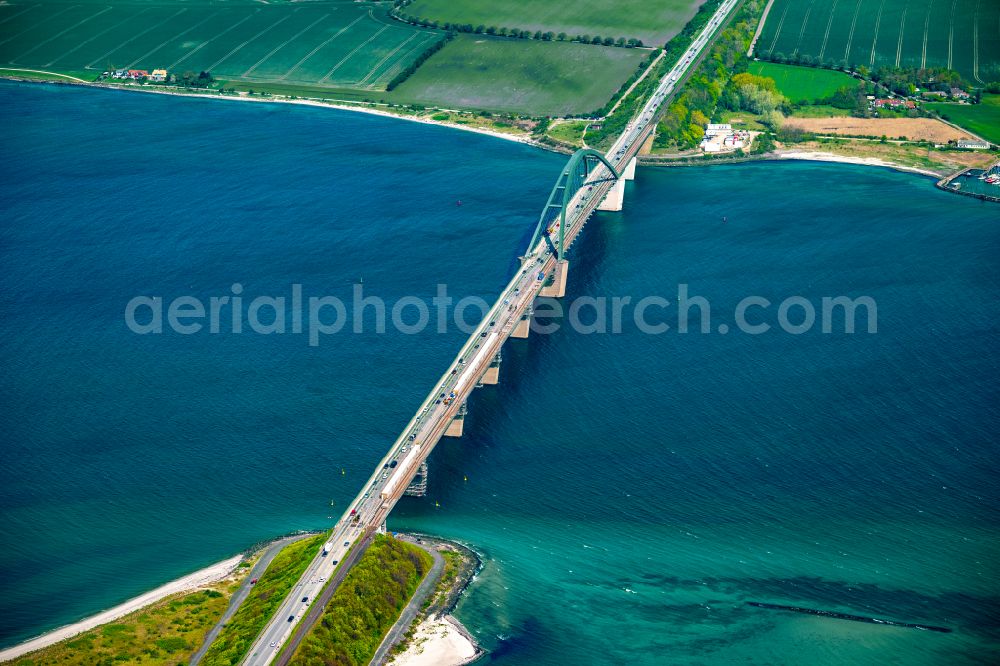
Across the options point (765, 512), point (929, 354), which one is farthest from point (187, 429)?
point (929, 354)

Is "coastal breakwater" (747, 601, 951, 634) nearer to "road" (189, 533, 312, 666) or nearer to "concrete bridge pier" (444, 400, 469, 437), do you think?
"concrete bridge pier" (444, 400, 469, 437)

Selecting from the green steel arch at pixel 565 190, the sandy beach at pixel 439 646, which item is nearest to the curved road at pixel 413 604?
the sandy beach at pixel 439 646

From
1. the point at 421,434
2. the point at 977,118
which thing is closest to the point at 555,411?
the point at 421,434

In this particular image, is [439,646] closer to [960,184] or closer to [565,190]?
[565,190]

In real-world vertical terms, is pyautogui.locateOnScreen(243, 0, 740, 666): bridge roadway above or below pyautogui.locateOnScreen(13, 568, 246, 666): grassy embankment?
above

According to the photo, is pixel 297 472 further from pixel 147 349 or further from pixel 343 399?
pixel 147 349

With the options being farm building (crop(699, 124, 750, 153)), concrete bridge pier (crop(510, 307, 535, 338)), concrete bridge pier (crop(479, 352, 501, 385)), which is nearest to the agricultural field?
farm building (crop(699, 124, 750, 153))
